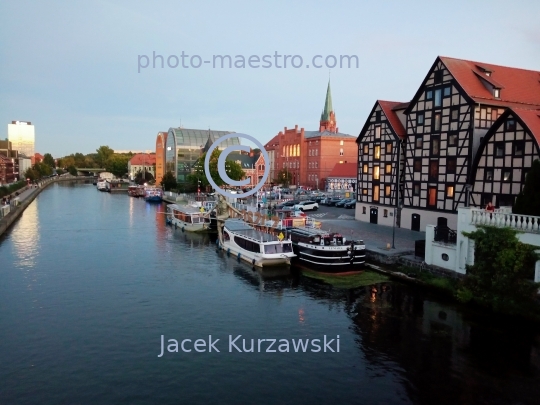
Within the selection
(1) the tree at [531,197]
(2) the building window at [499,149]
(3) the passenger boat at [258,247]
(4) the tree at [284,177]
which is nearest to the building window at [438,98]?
(2) the building window at [499,149]

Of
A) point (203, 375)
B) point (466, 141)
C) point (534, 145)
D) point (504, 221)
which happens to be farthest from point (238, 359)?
point (466, 141)

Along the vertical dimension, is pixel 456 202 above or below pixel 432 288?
above

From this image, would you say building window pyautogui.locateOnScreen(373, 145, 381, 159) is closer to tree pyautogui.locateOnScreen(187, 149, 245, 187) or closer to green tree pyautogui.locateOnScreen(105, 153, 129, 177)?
tree pyautogui.locateOnScreen(187, 149, 245, 187)

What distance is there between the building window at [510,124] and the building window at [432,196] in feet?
24.1

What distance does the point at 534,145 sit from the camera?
24672 millimetres

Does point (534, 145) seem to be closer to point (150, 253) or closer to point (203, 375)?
point (203, 375)

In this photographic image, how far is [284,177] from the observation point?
91.0 m

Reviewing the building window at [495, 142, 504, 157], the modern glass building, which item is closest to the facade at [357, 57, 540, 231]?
the building window at [495, 142, 504, 157]

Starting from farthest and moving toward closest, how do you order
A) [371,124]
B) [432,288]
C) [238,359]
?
[371,124] → [432,288] → [238,359]

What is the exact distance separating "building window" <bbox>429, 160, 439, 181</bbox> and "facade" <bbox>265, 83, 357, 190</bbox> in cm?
5051

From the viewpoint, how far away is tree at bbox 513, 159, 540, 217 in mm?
19531

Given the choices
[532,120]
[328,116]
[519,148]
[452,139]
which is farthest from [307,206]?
[328,116]

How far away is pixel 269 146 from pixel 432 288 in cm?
8966

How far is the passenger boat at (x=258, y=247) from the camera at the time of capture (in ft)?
90.8
